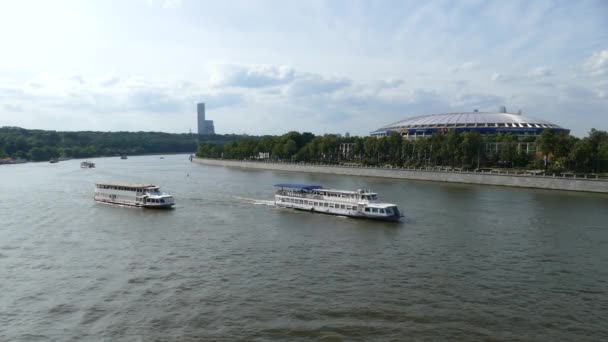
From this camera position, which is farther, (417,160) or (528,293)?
(417,160)

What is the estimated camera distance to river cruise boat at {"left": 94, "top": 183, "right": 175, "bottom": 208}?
61.6 m

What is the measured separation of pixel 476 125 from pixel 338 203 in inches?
4121

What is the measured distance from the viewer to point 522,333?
22.4 metres

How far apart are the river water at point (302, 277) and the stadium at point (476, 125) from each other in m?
94.1

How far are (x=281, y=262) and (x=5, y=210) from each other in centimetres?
4206

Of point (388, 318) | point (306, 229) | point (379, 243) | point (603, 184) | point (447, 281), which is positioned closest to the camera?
point (388, 318)

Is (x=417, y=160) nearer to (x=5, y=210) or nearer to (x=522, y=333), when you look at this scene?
(x=5, y=210)

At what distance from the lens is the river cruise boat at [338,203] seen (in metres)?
51.7

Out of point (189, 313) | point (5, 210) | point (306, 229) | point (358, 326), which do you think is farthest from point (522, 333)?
point (5, 210)

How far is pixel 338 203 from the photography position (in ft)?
188

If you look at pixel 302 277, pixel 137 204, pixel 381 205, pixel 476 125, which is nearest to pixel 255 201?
pixel 137 204

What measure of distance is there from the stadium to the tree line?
14.0m

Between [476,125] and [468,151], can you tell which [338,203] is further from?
[476,125]

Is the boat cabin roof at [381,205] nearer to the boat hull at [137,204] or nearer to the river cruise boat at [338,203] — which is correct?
the river cruise boat at [338,203]
